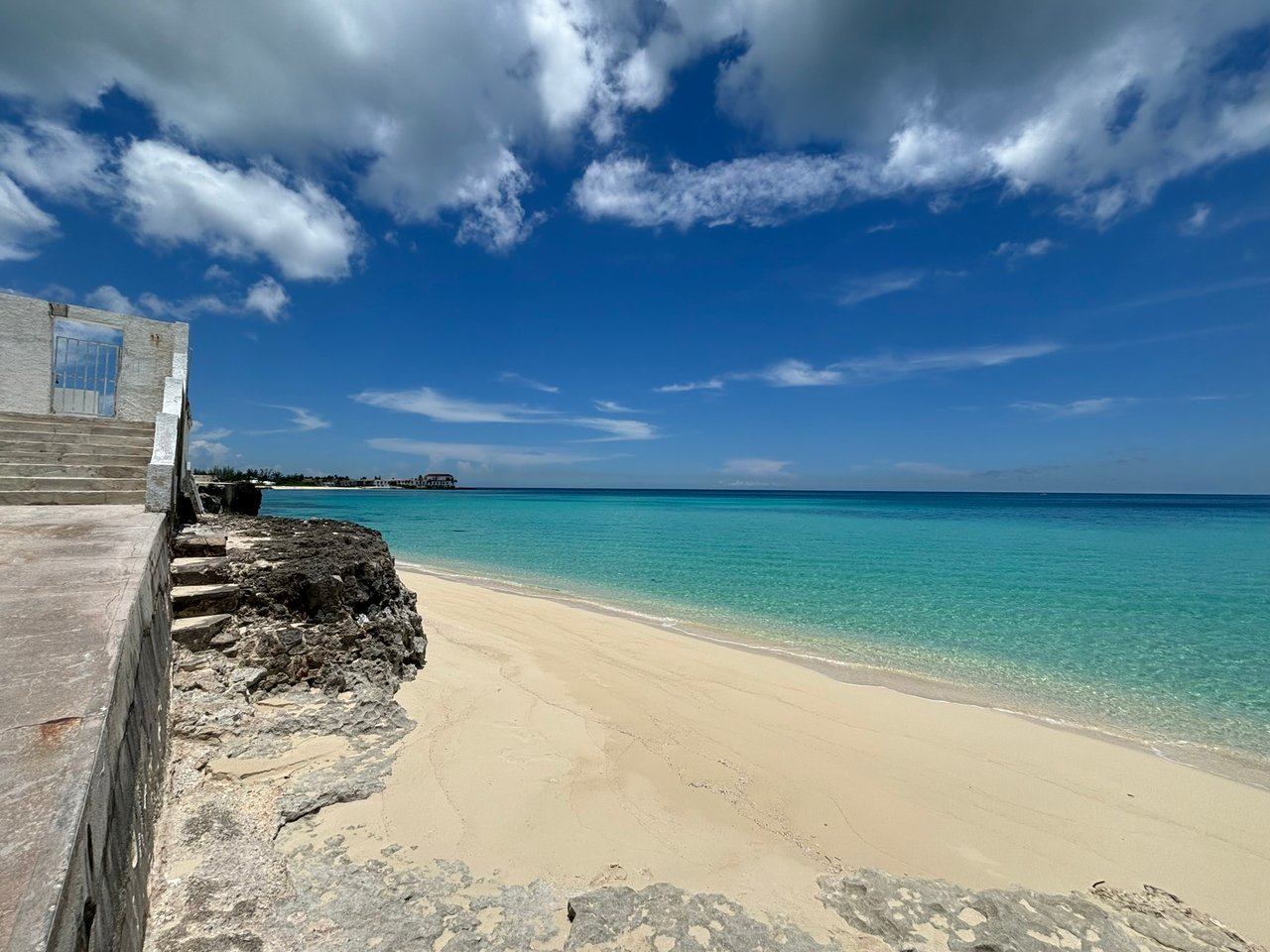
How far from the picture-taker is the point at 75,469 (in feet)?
22.9

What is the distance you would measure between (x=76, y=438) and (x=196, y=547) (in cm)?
444

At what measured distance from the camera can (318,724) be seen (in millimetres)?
4379

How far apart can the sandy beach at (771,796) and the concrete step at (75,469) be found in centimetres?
482

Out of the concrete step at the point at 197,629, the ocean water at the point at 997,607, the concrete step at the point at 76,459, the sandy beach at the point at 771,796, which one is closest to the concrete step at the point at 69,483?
the concrete step at the point at 76,459

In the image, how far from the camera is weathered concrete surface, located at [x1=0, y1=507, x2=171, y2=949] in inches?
54.3

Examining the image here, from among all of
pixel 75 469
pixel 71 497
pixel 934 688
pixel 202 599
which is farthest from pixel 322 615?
pixel 934 688

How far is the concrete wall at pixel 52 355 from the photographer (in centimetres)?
956

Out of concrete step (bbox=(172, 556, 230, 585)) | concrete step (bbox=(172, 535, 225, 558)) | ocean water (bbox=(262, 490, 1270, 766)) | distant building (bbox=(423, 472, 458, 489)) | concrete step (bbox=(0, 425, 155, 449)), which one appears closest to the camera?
concrete step (bbox=(172, 556, 230, 585))

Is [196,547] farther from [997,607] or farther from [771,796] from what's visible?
[997,607]

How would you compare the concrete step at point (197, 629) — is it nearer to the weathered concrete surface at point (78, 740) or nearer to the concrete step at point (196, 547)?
the weathered concrete surface at point (78, 740)

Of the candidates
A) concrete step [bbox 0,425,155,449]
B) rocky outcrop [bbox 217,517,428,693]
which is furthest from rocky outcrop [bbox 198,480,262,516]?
rocky outcrop [bbox 217,517,428,693]

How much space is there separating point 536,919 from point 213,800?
2.22 m

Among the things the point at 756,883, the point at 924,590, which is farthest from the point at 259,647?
the point at 924,590

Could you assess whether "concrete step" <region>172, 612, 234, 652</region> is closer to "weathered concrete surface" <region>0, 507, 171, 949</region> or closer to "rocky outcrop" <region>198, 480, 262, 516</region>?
"weathered concrete surface" <region>0, 507, 171, 949</region>
